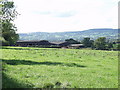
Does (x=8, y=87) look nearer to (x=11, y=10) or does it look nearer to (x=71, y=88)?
(x=71, y=88)

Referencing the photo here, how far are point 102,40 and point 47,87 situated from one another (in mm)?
135363

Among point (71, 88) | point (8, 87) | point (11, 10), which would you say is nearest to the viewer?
point (8, 87)

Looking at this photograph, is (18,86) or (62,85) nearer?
(18,86)

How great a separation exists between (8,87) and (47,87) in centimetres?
204

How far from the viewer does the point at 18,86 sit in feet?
34.6

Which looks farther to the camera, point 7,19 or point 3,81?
point 7,19

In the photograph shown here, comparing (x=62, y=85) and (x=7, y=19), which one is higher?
(x=7, y=19)

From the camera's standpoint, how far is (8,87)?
10.2 meters

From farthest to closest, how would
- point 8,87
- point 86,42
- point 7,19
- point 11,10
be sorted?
point 86,42
point 11,10
point 7,19
point 8,87

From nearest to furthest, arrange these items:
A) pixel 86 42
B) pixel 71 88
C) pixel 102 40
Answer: pixel 71 88, pixel 102 40, pixel 86 42

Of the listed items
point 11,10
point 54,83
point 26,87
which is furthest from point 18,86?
point 11,10

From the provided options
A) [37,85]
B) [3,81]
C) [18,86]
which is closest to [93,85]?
[37,85]

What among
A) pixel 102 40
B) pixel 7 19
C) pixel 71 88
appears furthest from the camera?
pixel 102 40

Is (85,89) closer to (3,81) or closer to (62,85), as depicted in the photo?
(62,85)
